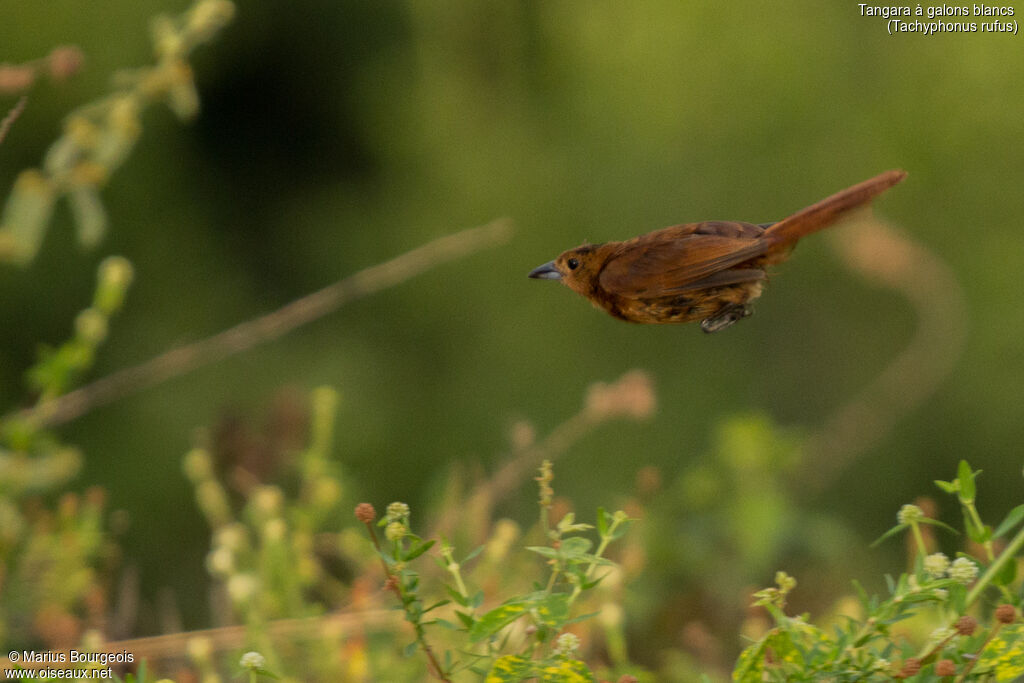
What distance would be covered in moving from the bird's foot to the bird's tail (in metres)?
0.07

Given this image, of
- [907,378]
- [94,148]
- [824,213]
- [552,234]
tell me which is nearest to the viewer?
[824,213]

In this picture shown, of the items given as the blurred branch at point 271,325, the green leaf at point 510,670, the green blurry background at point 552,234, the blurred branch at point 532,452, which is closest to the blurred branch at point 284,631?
the blurred branch at point 532,452

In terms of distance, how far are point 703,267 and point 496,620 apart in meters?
0.43

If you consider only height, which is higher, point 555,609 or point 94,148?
point 94,148

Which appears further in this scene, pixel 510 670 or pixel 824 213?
pixel 510 670

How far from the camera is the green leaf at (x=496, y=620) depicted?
1340 millimetres

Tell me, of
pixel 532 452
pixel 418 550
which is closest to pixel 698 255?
pixel 418 550

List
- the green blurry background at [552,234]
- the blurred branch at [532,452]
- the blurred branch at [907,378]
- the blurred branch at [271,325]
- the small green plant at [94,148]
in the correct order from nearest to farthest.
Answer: the blurred branch at [271,325] < the blurred branch at [532,452] < the small green plant at [94,148] < the blurred branch at [907,378] < the green blurry background at [552,234]

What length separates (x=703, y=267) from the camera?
1215mm

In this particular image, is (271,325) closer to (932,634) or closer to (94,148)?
(94,148)

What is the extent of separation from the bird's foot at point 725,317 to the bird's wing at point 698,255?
3cm

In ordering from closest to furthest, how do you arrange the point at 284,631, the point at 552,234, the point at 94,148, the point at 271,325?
the point at 271,325 < the point at 284,631 < the point at 94,148 < the point at 552,234

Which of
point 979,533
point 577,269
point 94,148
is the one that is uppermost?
point 94,148

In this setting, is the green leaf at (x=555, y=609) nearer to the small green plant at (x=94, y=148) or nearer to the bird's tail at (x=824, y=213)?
the bird's tail at (x=824, y=213)
